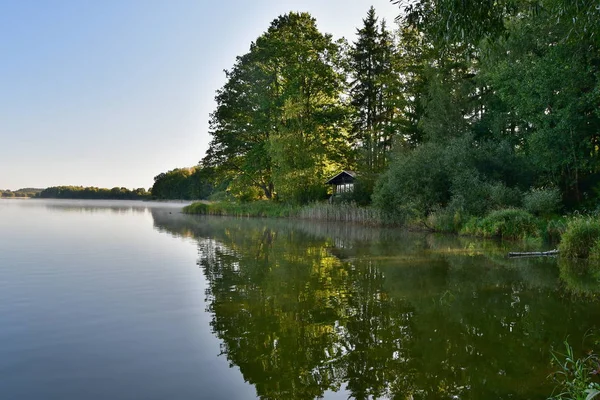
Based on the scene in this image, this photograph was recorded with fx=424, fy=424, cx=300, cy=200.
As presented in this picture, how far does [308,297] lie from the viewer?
29.0 feet

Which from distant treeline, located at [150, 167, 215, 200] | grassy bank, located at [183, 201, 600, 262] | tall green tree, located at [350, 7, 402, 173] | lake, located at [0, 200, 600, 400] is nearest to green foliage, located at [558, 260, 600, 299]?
lake, located at [0, 200, 600, 400]

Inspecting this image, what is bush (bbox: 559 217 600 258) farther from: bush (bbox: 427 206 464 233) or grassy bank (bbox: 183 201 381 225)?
grassy bank (bbox: 183 201 381 225)

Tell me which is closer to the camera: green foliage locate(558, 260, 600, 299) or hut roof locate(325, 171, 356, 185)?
green foliage locate(558, 260, 600, 299)

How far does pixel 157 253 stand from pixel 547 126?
2227cm

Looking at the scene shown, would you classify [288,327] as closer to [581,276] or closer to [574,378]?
[574,378]

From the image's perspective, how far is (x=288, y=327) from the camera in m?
6.85

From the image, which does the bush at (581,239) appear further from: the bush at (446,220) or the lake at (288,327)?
the bush at (446,220)

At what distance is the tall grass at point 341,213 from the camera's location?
29828 mm

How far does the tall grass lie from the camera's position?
29.8m

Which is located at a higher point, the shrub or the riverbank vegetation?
the riverbank vegetation

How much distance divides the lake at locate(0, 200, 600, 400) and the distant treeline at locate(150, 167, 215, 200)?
8017 centimetres

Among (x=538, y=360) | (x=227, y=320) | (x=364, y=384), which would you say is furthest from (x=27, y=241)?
(x=538, y=360)

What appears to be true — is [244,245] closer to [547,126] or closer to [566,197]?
[547,126]

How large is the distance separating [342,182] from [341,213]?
8920 mm
